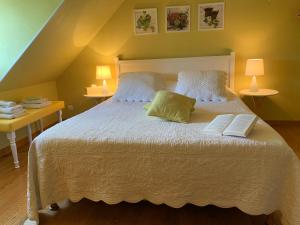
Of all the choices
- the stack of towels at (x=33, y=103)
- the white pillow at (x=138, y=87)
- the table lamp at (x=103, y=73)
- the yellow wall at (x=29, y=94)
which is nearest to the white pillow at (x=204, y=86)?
the white pillow at (x=138, y=87)

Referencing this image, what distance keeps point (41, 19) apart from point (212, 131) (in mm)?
2082

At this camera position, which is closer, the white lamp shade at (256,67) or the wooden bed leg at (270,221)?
the wooden bed leg at (270,221)

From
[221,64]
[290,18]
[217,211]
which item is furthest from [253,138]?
[290,18]

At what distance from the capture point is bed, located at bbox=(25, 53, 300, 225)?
144 cm

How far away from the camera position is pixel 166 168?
1.54 m

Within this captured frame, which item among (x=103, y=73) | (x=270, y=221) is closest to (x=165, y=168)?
(x=270, y=221)

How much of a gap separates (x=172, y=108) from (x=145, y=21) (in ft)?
6.76

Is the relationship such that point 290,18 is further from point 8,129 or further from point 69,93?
point 8,129

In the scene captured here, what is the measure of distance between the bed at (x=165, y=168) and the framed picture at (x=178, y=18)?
2.11 m

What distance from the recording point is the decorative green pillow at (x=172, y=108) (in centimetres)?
193

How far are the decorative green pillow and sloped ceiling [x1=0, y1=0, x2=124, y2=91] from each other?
140 cm

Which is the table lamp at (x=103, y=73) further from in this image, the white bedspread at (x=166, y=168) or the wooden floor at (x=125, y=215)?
the wooden floor at (x=125, y=215)

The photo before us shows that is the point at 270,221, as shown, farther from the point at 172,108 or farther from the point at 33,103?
the point at 33,103

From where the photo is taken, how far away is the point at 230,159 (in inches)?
57.7
